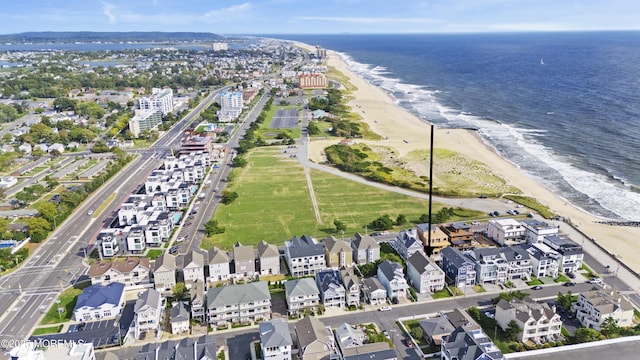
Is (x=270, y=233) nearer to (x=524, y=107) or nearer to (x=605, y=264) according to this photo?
(x=605, y=264)

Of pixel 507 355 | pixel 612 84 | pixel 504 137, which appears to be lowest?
pixel 507 355

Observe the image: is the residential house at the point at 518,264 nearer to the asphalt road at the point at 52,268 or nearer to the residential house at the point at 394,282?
the residential house at the point at 394,282

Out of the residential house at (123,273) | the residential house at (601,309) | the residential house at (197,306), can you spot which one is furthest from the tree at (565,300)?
the residential house at (123,273)

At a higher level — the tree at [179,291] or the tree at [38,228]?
the tree at [38,228]

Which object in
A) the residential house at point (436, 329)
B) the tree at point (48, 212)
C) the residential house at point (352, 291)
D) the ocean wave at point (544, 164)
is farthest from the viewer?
the ocean wave at point (544, 164)

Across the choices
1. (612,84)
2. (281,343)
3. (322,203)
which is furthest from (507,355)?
(612,84)

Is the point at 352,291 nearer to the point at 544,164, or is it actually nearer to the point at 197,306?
the point at 197,306

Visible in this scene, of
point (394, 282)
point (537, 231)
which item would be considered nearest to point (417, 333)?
point (394, 282)
